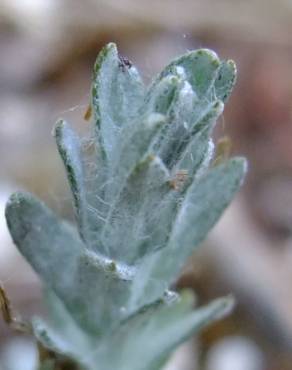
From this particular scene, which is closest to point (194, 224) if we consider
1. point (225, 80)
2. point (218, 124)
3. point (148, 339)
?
point (148, 339)

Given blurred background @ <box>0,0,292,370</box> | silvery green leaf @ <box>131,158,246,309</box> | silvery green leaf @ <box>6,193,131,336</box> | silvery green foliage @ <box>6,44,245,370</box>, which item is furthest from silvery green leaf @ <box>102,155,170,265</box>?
blurred background @ <box>0,0,292,370</box>

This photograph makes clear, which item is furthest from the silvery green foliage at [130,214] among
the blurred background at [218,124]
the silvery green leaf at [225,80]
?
the blurred background at [218,124]

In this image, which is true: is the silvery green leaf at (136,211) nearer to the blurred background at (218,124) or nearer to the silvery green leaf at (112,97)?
the silvery green leaf at (112,97)

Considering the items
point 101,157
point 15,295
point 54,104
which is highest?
point 54,104

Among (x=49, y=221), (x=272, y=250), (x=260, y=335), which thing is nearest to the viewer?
(x=49, y=221)

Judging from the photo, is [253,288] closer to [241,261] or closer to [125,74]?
[241,261]

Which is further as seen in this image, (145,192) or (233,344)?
(233,344)

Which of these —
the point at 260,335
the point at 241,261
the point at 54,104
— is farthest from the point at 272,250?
the point at 54,104

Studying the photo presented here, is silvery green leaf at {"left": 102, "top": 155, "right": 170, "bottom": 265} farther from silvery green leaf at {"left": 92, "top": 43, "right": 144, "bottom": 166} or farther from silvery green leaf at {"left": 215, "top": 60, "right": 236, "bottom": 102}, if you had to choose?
silvery green leaf at {"left": 215, "top": 60, "right": 236, "bottom": 102}
